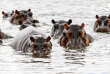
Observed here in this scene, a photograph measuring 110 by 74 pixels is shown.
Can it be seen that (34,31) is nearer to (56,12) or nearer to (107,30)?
(107,30)

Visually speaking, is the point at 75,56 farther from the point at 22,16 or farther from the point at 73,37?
the point at 22,16

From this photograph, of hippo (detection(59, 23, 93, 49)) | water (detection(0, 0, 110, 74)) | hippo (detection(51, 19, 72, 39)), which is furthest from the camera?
hippo (detection(51, 19, 72, 39))

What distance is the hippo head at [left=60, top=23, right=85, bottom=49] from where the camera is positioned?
1311cm

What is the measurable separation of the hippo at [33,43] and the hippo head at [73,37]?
2.98 ft

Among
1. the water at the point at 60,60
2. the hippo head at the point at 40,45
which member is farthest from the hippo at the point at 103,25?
the hippo head at the point at 40,45

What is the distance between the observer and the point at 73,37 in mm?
13281

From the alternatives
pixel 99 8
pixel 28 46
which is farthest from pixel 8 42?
pixel 99 8

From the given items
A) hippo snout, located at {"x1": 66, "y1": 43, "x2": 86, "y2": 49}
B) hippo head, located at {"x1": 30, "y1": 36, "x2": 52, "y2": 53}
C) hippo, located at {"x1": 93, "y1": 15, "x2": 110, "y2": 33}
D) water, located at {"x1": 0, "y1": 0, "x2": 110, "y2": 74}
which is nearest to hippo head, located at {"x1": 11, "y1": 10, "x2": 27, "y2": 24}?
water, located at {"x1": 0, "y1": 0, "x2": 110, "y2": 74}

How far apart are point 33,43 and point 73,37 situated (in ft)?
6.22

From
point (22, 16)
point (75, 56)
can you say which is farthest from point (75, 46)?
point (22, 16)

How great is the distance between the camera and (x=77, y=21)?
21906mm

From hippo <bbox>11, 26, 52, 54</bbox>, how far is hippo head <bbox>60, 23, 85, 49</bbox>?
91cm

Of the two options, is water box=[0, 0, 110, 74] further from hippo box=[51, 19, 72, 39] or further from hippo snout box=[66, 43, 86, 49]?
hippo box=[51, 19, 72, 39]

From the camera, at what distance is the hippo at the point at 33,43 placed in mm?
11820
